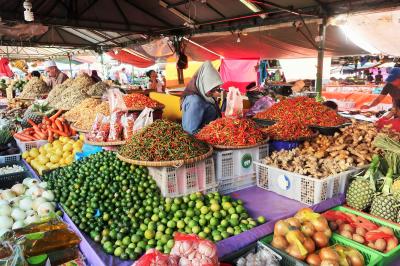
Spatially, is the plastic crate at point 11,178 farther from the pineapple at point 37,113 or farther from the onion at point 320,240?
the onion at point 320,240

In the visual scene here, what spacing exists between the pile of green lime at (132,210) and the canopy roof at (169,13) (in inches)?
168

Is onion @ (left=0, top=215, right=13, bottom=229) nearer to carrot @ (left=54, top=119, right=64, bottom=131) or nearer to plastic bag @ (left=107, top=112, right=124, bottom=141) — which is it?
plastic bag @ (left=107, top=112, right=124, bottom=141)

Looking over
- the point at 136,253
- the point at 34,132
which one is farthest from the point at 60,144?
the point at 136,253

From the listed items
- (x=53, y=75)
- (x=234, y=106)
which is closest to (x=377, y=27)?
(x=234, y=106)

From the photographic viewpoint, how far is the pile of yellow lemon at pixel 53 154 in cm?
337

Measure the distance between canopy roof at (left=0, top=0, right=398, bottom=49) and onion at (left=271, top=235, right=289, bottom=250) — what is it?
14.0ft

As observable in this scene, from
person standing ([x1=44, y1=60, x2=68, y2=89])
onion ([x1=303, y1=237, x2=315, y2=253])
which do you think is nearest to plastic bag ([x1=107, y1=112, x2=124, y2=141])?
onion ([x1=303, y1=237, x2=315, y2=253])

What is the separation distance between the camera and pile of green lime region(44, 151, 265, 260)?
1.83m

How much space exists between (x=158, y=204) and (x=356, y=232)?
1.31 meters

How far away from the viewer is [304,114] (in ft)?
11.1

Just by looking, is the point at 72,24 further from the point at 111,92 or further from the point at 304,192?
the point at 304,192

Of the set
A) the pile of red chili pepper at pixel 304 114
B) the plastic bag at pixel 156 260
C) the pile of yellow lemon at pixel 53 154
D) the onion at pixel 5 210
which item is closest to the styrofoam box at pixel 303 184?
the pile of red chili pepper at pixel 304 114

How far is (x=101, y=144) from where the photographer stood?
109 inches

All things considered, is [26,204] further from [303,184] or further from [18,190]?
[303,184]
